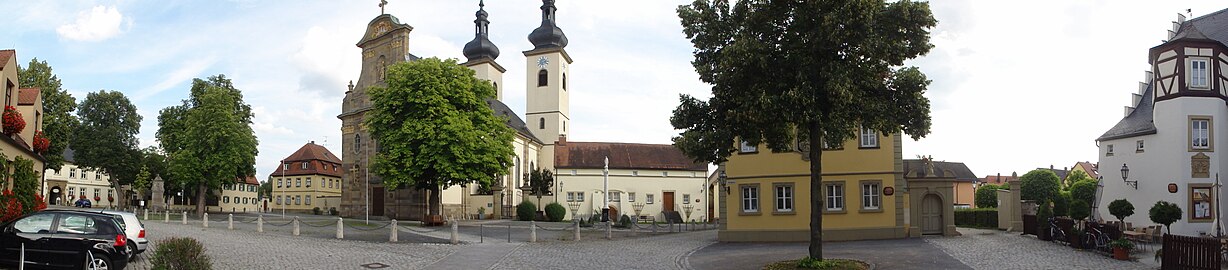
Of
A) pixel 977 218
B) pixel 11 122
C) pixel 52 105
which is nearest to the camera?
pixel 11 122

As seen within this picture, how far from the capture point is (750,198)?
1121 inches

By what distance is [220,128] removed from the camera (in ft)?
168

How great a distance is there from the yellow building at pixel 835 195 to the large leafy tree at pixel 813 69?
414 inches

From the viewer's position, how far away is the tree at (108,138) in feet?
204

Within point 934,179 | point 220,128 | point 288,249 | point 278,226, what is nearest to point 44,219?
point 288,249

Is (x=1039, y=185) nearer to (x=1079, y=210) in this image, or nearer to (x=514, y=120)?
(x=1079, y=210)

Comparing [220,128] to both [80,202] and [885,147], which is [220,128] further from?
[885,147]

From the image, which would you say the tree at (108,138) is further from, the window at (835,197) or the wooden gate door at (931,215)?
the wooden gate door at (931,215)

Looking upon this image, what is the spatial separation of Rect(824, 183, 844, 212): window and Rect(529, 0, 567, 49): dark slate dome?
4709 cm

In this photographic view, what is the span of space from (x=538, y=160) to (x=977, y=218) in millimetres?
37738

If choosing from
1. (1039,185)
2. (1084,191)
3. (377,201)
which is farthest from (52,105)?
(1039,185)

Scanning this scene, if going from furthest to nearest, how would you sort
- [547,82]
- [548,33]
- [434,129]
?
[548,33], [547,82], [434,129]

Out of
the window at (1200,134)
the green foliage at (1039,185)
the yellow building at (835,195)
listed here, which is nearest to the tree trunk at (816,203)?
the yellow building at (835,195)

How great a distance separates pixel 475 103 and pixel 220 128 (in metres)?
21.1
